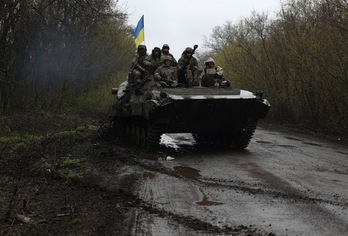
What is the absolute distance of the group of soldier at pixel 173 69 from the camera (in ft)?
39.8

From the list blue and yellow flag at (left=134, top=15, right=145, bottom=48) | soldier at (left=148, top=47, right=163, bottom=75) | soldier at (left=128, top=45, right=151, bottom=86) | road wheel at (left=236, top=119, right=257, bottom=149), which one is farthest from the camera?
blue and yellow flag at (left=134, top=15, right=145, bottom=48)

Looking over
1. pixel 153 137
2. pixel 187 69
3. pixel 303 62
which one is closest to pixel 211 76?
pixel 187 69

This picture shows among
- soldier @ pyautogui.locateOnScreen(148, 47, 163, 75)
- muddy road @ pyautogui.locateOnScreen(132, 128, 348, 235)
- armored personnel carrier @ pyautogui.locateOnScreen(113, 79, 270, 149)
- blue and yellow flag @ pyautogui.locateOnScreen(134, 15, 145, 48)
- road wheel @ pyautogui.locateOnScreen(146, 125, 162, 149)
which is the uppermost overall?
blue and yellow flag @ pyautogui.locateOnScreen(134, 15, 145, 48)

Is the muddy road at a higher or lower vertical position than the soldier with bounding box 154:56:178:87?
lower

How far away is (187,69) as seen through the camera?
494 inches

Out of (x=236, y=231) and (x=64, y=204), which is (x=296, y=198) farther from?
(x=64, y=204)

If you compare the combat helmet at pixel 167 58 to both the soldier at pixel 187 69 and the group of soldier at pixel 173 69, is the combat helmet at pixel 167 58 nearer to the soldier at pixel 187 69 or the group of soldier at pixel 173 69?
the group of soldier at pixel 173 69

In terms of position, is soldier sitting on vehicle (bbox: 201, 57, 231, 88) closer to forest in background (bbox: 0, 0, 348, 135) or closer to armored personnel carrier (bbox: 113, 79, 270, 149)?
armored personnel carrier (bbox: 113, 79, 270, 149)

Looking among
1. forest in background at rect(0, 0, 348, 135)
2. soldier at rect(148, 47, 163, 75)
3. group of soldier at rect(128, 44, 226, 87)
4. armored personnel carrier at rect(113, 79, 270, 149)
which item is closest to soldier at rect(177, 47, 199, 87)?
group of soldier at rect(128, 44, 226, 87)

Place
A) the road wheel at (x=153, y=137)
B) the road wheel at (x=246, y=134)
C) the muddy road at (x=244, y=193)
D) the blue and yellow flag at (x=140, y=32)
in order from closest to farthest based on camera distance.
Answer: the muddy road at (x=244, y=193)
the road wheel at (x=153, y=137)
the road wheel at (x=246, y=134)
the blue and yellow flag at (x=140, y=32)

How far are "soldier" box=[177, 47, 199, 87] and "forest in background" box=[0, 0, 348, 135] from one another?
4896mm

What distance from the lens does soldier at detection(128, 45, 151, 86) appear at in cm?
1239

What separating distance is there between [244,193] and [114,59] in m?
22.8

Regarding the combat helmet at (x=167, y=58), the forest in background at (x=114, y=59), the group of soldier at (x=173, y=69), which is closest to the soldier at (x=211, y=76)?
the group of soldier at (x=173, y=69)
